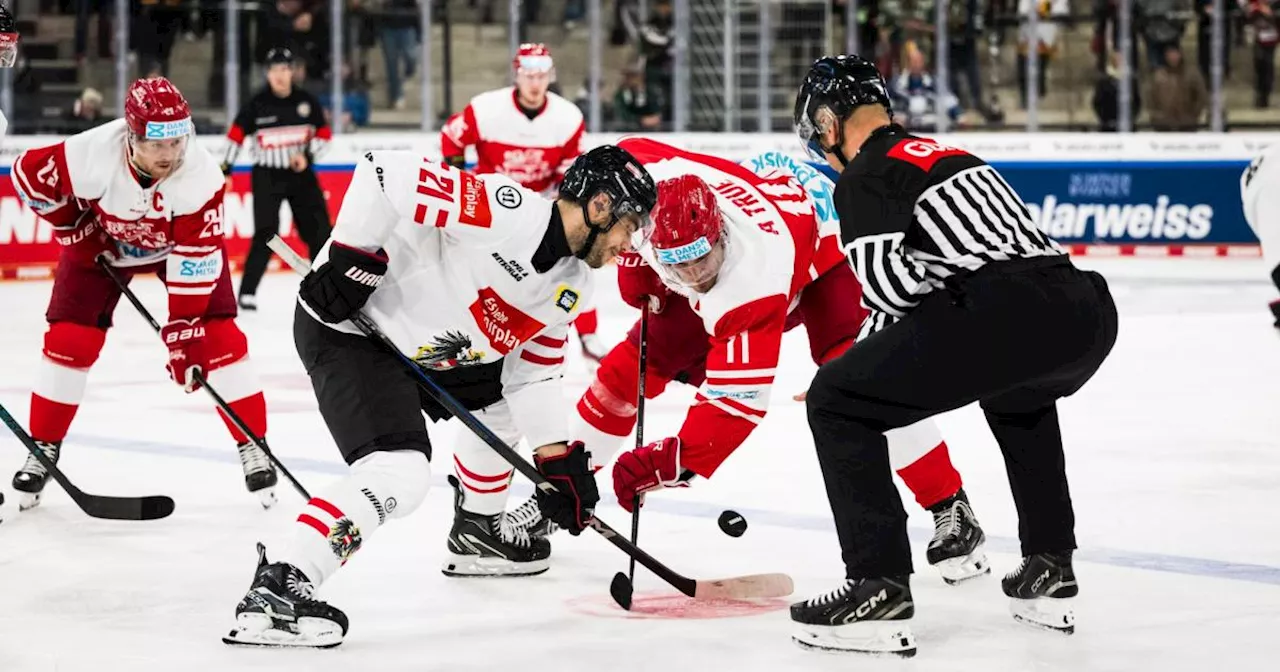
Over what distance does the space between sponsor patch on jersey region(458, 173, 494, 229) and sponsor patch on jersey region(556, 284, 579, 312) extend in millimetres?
195

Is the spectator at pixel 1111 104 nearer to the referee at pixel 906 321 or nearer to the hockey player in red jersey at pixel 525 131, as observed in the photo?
the hockey player in red jersey at pixel 525 131

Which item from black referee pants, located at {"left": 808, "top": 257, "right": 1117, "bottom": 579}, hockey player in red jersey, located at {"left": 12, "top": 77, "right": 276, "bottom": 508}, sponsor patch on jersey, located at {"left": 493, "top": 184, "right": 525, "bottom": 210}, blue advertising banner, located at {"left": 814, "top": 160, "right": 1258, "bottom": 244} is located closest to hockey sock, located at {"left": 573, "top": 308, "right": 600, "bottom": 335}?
hockey player in red jersey, located at {"left": 12, "top": 77, "right": 276, "bottom": 508}

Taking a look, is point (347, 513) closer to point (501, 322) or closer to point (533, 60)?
point (501, 322)

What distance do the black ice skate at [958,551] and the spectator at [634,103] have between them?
846 centimetres

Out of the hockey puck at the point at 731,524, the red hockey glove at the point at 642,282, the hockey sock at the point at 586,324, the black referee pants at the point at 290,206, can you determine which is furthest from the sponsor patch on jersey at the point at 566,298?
the black referee pants at the point at 290,206

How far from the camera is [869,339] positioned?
9.90 ft

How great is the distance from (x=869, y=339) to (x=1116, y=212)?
9.09 metres

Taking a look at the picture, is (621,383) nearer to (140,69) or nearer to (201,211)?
(201,211)


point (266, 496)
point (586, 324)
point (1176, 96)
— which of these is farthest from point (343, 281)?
point (1176, 96)

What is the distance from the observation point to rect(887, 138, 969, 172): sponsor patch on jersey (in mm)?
2969

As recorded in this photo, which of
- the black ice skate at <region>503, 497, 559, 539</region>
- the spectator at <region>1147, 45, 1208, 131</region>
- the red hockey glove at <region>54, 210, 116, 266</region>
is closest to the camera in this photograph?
the black ice skate at <region>503, 497, 559, 539</region>

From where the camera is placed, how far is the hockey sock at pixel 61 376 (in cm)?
441

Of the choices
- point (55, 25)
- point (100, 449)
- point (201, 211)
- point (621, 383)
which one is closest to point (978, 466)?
point (621, 383)

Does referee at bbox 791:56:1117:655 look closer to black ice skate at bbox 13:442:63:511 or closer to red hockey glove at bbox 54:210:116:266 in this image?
red hockey glove at bbox 54:210:116:266
